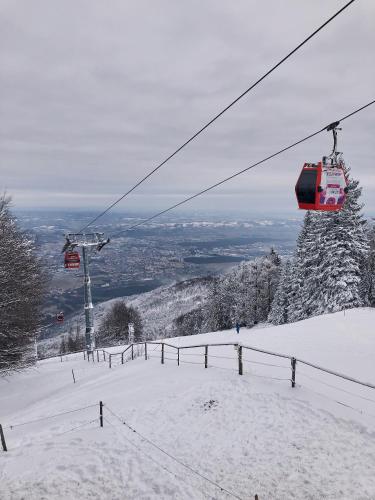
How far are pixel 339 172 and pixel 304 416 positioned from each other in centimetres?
604

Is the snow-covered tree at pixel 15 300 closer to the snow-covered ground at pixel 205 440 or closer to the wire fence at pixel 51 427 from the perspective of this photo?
A: the wire fence at pixel 51 427

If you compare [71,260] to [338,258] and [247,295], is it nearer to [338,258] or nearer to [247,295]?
[338,258]

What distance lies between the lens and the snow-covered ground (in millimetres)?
5863

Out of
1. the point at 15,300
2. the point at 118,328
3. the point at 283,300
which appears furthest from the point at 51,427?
the point at 118,328

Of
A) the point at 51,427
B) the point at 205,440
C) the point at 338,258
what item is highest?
the point at 338,258

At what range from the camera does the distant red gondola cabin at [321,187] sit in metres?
8.05

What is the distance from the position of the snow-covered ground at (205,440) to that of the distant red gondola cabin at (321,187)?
5059mm

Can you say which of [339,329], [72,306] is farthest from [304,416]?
[72,306]

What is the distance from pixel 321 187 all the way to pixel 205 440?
649cm

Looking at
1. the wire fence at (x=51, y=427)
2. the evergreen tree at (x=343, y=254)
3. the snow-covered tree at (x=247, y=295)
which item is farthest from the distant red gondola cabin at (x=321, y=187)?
the snow-covered tree at (x=247, y=295)

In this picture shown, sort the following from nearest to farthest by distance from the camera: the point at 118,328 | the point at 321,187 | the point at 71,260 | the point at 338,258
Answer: the point at 321,187
the point at 71,260
the point at 338,258
the point at 118,328

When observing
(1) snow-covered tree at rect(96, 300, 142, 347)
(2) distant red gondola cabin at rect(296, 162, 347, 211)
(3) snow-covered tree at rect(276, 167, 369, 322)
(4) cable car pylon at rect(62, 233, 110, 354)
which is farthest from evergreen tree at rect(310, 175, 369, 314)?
(1) snow-covered tree at rect(96, 300, 142, 347)

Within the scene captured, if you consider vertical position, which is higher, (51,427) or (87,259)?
(87,259)

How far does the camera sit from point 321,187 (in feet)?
26.3
